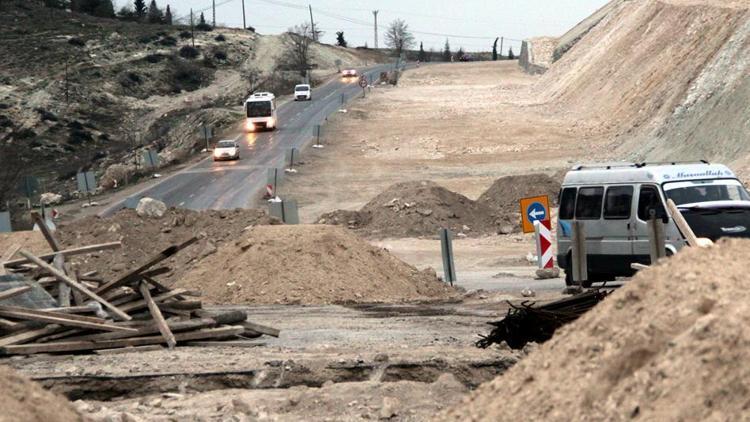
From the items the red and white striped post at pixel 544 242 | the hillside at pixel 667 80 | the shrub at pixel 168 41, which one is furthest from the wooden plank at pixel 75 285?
the shrub at pixel 168 41

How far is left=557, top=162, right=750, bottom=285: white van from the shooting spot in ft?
67.3

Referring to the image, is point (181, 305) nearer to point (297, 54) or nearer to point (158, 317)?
point (158, 317)

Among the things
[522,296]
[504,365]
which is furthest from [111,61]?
[504,365]

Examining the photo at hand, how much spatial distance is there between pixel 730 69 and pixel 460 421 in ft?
145

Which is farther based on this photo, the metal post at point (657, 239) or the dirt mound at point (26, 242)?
the dirt mound at point (26, 242)

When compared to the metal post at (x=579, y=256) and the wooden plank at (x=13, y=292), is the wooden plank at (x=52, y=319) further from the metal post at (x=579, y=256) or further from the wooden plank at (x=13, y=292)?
the metal post at (x=579, y=256)

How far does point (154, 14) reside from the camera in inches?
6732

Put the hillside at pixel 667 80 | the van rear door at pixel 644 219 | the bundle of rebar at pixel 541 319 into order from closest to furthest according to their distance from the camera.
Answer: the bundle of rebar at pixel 541 319 → the van rear door at pixel 644 219 → the hillside at pixel 667 80

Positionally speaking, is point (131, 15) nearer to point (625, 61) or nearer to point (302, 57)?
point (302, 57)

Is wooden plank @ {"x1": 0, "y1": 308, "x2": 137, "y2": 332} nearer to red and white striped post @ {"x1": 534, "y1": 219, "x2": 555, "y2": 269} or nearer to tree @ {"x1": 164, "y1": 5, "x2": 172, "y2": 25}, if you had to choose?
red and white striped post @ {"x1": 534, "y1": 219, "x2": 555, "y2": 269}

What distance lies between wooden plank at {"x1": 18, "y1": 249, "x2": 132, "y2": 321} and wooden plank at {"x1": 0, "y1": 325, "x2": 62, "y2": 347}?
0.69 m

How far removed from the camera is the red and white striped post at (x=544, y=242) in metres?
25.9

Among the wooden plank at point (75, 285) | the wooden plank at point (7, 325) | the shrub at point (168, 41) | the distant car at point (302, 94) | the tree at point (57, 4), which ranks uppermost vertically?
the tree at point (57, 4)

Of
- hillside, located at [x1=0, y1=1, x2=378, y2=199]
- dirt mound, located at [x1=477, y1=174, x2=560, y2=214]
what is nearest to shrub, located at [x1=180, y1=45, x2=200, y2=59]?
hillside, located at [x1=0, y1=1, x2=378, y2=199]
